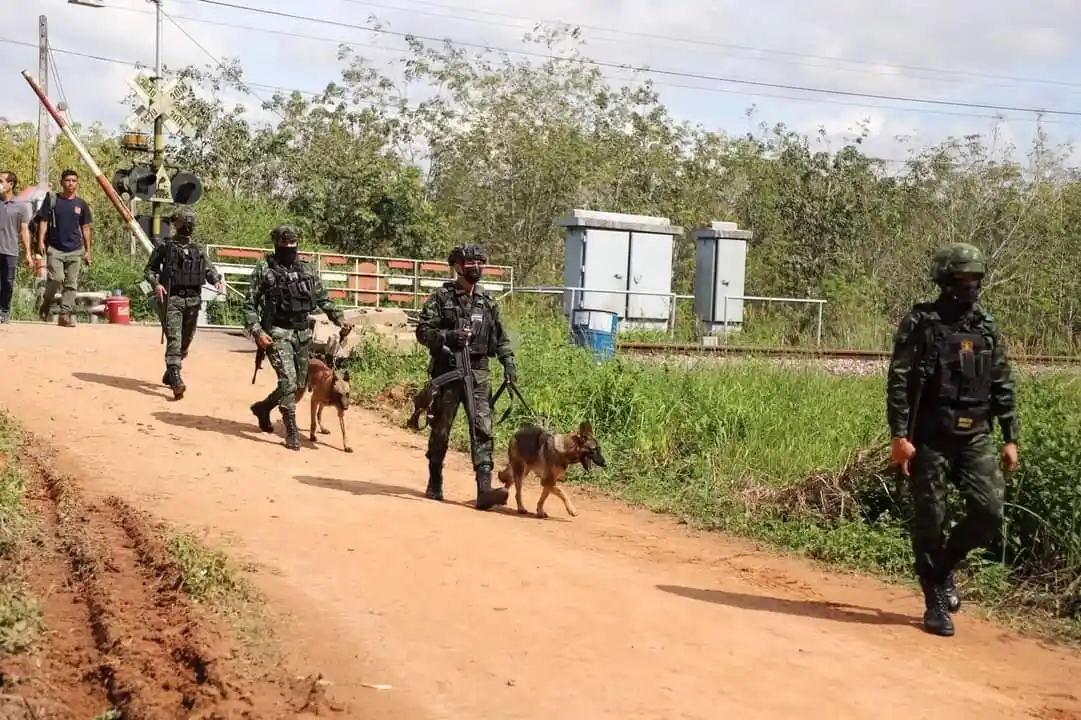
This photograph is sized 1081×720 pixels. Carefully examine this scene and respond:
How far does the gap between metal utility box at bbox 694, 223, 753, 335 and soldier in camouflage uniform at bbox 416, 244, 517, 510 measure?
14530 mm

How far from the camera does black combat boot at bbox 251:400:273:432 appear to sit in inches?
444

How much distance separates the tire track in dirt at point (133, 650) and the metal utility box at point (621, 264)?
1500cm

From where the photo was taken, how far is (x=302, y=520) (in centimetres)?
789

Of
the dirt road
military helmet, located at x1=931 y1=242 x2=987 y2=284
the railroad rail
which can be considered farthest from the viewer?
the railroad rail

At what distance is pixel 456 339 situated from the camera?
28.9 ft

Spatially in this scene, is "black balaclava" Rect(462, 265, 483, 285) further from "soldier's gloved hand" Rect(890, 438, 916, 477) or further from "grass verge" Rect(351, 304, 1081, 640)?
"soldier's gloved hand" Rect(890, 438, 916, 477)

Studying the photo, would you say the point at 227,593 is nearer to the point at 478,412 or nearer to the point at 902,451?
the point at 478,412

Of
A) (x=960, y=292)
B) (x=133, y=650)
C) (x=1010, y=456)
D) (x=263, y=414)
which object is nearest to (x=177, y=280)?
(x=263, y=414)

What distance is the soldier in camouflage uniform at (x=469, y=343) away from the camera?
8820 millimetres

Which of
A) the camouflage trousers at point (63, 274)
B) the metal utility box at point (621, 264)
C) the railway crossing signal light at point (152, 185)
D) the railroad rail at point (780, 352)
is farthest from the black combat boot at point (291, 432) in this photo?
the metal utility box at point (621, 264)

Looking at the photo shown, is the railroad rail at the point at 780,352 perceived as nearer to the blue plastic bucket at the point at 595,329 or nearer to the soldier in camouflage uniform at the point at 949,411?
the blue plastic bucket at the point at 595,329

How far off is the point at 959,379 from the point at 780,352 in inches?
325

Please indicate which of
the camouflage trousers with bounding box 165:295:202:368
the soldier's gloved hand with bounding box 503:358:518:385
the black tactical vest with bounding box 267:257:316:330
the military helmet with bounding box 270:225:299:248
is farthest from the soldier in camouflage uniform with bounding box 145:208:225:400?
the soldier's gloved hand with bounding box 503:358:518:385

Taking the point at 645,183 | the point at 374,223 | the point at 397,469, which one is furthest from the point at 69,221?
the point at 645,183
